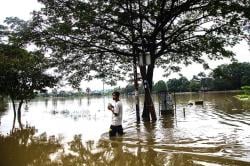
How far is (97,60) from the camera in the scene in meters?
24.2

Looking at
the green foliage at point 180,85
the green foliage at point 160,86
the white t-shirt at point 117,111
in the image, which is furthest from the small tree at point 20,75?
the green foliage at point 160,86

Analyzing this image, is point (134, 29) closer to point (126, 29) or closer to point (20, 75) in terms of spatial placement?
point (126, 29)

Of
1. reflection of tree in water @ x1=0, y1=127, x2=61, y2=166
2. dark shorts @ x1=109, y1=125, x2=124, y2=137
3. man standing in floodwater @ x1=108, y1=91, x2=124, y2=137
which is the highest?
man standing in floodwater @ x1=108, y1=91, x2=124, y2=137

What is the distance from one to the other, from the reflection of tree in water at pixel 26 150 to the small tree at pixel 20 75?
910 centimetres

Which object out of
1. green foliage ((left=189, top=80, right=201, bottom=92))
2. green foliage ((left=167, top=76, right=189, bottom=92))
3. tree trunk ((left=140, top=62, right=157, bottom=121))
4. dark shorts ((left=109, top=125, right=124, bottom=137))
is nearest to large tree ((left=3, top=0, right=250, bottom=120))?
tree trunk ((left=140, top=62, right=157, bottom=121))

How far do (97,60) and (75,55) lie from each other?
168 cm

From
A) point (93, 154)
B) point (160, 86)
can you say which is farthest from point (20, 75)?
point (160, 86)

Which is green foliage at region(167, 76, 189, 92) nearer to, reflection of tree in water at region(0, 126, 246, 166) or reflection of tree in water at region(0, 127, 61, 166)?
reflection of tree in water at region(0, 127, 61, 166)

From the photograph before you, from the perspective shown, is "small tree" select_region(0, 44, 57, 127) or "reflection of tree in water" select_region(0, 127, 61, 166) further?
"small tree" select_region(0, 44, 57, 127)

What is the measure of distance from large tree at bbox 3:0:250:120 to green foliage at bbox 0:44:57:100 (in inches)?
163

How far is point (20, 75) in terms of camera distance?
30.1 metres

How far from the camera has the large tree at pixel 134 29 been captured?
64.4 feet

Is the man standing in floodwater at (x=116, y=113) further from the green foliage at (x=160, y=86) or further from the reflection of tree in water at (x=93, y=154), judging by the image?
the green foliage at (x=160, y=86)

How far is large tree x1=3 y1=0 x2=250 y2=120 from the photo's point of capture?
64.4ft
